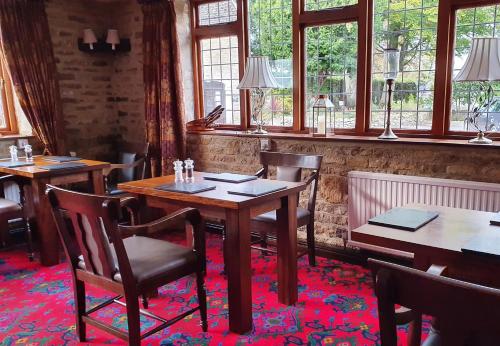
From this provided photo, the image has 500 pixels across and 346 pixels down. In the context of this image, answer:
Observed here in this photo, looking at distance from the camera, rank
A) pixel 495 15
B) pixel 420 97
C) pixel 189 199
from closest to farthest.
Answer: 1. pixel 189 199
2. pixel 495 15
3. pixel 420 97

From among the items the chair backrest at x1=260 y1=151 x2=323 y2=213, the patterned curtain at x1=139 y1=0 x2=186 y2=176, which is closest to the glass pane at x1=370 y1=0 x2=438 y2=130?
the chair backrest at x1=260 y1=151 x2=323 y2=213

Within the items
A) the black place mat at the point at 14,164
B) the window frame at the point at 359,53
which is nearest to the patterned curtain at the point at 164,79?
the window frame at the point at 359,53

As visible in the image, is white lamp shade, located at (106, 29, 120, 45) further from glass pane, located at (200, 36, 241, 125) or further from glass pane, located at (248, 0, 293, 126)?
glass pane, located at (248, 0, 293, 126)

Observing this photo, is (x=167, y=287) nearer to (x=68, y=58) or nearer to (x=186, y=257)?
(x=186, y=257)

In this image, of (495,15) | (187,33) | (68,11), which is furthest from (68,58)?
(495,15)

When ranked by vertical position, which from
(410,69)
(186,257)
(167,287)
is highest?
(410,69)

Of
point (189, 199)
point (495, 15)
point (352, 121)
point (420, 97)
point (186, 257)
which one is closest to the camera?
point (186, 257)

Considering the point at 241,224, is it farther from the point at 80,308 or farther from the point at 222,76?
the point at 222,76

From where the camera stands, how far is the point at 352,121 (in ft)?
11.9

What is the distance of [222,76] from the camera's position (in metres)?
4.38

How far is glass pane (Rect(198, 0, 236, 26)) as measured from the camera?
4168 millimetres

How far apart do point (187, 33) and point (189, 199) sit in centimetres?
249

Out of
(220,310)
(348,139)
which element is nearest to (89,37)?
(348,139)

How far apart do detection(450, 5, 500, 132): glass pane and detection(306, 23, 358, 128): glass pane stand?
29.7 inches
